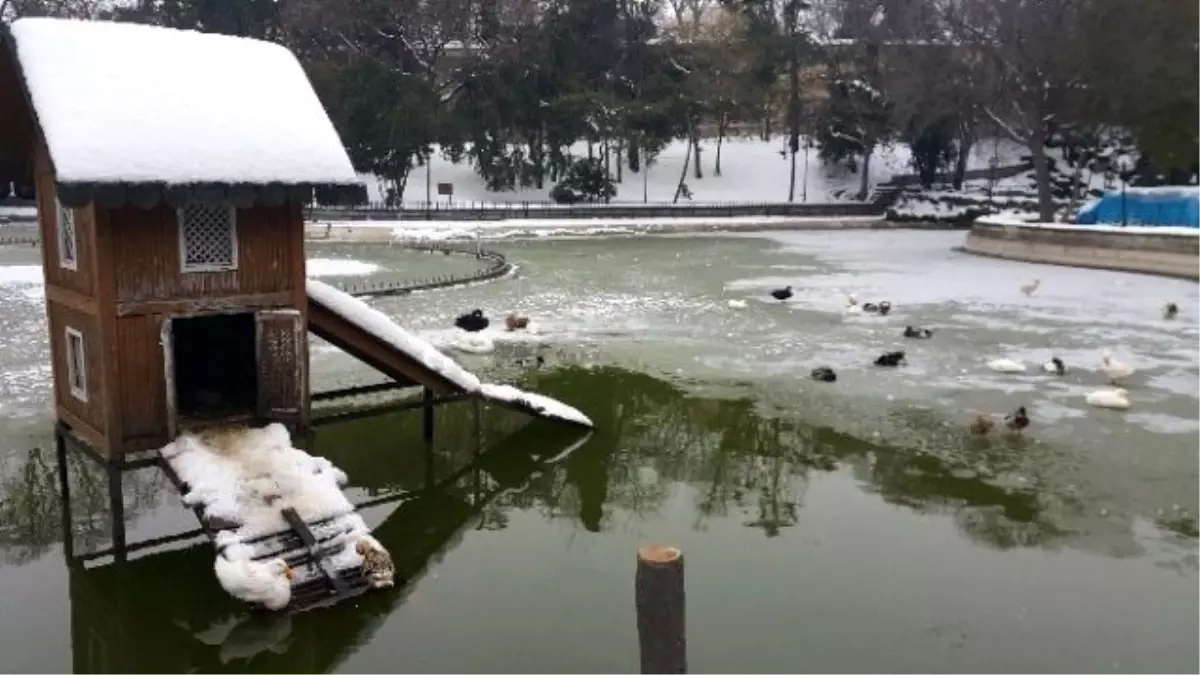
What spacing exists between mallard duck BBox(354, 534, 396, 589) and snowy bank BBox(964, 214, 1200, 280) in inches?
1228

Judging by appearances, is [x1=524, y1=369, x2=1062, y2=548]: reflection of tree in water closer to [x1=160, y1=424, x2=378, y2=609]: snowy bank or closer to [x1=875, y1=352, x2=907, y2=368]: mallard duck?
[x1=160, y1=424, x2=378, y2=609]: snowy bank

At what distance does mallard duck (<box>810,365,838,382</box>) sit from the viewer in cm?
1869

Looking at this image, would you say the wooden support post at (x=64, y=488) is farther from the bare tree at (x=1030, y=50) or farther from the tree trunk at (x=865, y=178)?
the tree trunk at (x=865, y=178)

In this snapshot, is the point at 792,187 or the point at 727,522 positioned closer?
the point at 727,522

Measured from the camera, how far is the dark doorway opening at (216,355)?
13.7 metres

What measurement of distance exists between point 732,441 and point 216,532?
26.3 feet

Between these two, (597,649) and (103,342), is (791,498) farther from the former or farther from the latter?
(103,342)

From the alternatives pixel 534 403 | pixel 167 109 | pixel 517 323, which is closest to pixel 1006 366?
pixel 534 403

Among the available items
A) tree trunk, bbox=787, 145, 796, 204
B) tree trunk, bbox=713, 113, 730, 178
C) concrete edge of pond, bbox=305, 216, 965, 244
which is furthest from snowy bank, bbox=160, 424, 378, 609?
tree trunk, bbox=713, 113, 730, 178

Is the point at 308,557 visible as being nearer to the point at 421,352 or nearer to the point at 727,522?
the point at 421,352

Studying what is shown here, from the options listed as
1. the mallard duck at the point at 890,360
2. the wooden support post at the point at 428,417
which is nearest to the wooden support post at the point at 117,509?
the wooden support post at the point at 428,417

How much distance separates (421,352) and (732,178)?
193 feet

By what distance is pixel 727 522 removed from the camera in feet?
39.7

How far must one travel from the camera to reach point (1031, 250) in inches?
1576
